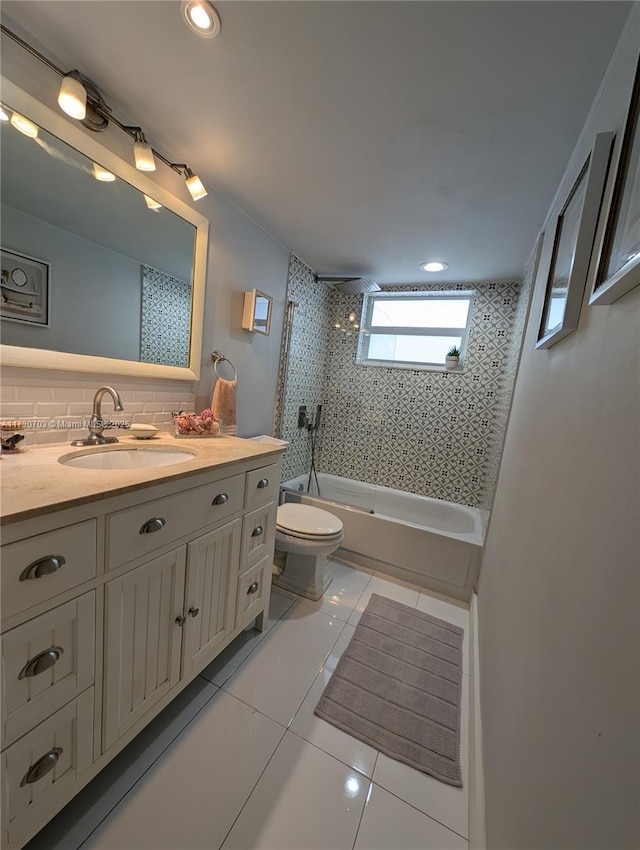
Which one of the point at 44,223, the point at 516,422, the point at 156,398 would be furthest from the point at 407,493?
the point at 44,223

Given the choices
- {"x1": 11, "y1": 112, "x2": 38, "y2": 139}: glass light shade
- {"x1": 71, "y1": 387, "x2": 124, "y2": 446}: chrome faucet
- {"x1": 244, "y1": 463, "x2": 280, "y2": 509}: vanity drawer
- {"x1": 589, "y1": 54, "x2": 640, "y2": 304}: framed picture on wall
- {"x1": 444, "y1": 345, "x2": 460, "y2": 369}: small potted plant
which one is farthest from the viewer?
{"x1": 444, "y1": 345, "x2": 460, "y2": 369}: small potted plant

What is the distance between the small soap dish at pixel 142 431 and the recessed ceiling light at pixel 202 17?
130cm

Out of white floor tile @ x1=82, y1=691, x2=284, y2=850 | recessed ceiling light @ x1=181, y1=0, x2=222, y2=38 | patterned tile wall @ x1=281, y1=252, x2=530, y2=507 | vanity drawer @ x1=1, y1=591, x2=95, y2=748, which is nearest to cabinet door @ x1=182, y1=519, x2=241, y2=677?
white floor tile @ x1=82, y1=691, x2=284, y2=850

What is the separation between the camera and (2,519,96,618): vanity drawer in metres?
0.66

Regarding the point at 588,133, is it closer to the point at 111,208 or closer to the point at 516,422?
the point at 516,422

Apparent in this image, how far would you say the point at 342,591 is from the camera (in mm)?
2059

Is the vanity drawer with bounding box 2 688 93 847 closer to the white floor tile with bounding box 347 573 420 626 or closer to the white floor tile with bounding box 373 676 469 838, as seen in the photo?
the white floor tile with bounding box 373 676 469 838

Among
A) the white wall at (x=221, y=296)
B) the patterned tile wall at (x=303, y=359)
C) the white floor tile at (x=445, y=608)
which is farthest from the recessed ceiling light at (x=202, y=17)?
the white floor tile at (x=445, y=608)

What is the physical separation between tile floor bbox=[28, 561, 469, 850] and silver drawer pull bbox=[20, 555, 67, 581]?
0.81 metres

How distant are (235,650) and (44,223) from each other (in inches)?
74.4

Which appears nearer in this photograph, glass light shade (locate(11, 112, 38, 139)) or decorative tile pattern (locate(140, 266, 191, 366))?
glass light shade (locate(11, 112, 38, 139))

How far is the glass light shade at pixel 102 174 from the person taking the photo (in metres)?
1.23

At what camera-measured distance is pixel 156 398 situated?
157 centimetres

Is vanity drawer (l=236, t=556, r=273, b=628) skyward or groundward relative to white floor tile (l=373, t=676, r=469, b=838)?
skyward
